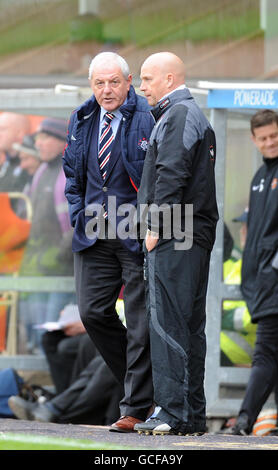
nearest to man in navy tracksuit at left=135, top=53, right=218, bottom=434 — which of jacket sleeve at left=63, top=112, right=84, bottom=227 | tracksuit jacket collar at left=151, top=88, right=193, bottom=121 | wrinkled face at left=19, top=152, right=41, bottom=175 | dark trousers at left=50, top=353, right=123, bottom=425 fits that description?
tracksuit jacket collar at left=151, top=88, right=193, bottom=121

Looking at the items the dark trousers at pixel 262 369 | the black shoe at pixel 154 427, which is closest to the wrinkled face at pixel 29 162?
the dark trousers at pixel 262 369

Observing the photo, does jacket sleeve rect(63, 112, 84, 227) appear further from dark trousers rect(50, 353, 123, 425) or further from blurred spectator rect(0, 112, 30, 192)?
blurred spectator rect(0, 112, 30, 192)

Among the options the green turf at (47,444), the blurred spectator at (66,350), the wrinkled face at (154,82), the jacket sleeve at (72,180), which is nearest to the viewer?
the green turf at (47,444)

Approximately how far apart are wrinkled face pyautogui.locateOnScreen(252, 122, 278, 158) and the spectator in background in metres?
1.82

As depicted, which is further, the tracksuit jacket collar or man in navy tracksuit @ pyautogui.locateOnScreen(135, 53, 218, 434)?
the tracksuit jacket collar

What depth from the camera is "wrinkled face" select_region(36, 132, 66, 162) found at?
1009 cm

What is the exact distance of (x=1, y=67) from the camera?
54.5 ft

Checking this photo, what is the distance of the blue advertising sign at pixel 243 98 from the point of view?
8984 millimetres

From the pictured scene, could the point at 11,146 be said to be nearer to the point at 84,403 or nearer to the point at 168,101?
the point at 84,403

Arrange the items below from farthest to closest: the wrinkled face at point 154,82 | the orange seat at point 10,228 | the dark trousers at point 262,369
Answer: the orange seat at point 10,228 → the dark trousers at point 262,369 → the wrinkled face at point 154,82

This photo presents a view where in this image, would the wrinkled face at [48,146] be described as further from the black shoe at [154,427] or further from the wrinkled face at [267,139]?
the black shoe at [154,427]

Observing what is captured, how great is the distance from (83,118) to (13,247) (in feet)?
10.6

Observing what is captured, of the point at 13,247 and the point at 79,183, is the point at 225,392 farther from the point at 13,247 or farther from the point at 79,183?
the point at 79,183

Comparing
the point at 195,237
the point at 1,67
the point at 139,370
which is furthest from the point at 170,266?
the point at 1,67
